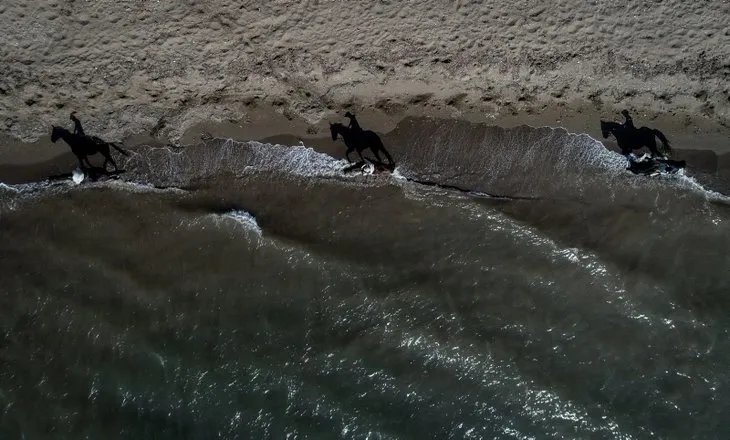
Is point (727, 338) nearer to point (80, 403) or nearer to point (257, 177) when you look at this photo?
point (257, 177)

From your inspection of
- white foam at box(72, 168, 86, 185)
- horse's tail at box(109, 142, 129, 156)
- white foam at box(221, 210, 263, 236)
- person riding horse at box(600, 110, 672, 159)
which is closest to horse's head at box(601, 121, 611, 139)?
person riding horse at box(600, 110, 672, 159)

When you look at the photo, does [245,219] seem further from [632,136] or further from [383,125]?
[632,136]

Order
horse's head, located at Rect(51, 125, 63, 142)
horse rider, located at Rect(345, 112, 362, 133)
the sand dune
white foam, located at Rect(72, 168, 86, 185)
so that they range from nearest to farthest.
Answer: the sand dune, white foam, located at Rect(72, 168, 86, 185), horse's head, located at Rect(51, 125, 63, 142), horse rider, located at Rect(345, 112, 362, 133)

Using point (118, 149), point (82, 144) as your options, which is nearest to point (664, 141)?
point (118, 149)

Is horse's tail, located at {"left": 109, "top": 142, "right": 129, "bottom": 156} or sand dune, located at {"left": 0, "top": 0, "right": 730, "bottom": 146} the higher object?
sand dune, located at {"left": 0, "top": 0, "right": 730, "bottom": 146}

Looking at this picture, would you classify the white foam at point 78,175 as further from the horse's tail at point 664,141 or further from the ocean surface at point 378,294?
the horse's tail at point 664,141

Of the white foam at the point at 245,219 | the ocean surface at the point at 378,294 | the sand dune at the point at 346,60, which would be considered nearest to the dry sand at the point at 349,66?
the sand dune at the point at 346,60

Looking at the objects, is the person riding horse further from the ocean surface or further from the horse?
the horse
